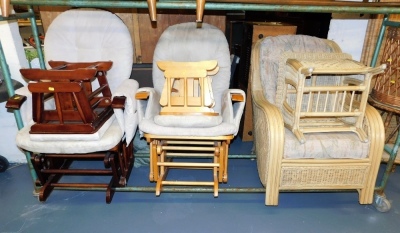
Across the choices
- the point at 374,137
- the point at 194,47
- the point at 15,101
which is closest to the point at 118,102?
the point at 15,101

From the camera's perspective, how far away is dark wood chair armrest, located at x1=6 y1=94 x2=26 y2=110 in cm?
169

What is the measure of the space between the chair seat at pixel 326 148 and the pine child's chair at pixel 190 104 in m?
0.38

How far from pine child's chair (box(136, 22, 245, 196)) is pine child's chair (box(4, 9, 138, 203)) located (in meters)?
0.20

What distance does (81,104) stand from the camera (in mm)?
1608

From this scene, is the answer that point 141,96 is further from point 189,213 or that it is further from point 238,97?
point 189,213

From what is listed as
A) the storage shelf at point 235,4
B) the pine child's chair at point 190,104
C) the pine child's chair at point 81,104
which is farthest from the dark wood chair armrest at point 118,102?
the storage shelf at point 235,4

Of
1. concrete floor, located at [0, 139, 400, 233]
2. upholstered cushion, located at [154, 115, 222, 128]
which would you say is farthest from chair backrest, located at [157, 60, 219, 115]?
concrete floor, located at [0, 139, 400, 233]

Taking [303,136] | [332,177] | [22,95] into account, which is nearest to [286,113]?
[303,136]

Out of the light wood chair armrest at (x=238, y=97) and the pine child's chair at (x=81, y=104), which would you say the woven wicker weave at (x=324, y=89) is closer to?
the light wood chair armrest at (x=238, y=97)

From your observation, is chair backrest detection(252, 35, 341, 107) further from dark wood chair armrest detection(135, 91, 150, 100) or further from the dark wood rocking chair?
the dark wood rocking chair

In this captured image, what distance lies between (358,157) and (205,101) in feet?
3.46

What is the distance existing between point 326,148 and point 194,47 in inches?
46.8

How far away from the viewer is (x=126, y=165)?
2.11m

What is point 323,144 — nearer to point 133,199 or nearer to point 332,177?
point 332,177
